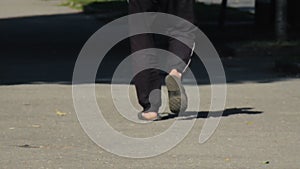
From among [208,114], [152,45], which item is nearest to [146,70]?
[152,45]

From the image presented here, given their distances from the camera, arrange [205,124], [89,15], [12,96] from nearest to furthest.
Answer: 1. [205,124]
2. [12,96]
3. [89,15]

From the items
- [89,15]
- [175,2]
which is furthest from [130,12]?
[89,15]

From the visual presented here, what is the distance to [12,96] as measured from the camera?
10703mm

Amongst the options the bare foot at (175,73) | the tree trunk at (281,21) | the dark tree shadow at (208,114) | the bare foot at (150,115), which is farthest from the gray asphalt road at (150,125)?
the tree trunk at (281,21)

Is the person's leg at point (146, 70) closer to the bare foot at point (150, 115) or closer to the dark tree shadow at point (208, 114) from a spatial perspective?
the bare foot at point (150, 115)

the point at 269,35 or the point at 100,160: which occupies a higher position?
the point at 100,160

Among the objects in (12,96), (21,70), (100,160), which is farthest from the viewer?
(21,70)

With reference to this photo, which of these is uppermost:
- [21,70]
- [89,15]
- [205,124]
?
[205,124]

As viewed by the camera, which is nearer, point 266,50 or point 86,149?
point 86,149

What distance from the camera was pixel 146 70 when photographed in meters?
8.66

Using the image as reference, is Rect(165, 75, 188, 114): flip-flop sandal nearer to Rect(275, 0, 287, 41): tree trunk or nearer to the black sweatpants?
the black sweatpants

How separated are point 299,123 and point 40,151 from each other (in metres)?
2.57

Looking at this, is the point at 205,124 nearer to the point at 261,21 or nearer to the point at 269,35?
the point at 269,35

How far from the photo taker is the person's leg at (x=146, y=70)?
338 inches
